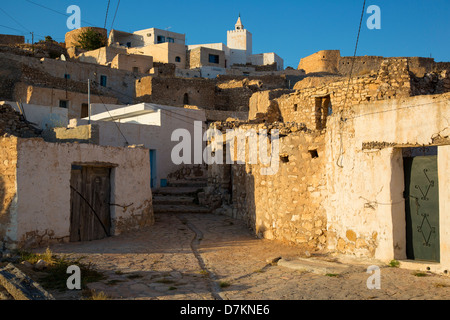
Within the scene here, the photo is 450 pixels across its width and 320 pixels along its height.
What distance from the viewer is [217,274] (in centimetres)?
646

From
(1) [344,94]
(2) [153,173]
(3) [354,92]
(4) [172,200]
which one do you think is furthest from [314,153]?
(2) [153,173]

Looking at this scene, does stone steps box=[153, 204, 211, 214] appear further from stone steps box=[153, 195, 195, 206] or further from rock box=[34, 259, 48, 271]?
rock box=[34, 259, 48, 271]

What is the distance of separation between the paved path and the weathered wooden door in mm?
476

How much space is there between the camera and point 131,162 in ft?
35.3

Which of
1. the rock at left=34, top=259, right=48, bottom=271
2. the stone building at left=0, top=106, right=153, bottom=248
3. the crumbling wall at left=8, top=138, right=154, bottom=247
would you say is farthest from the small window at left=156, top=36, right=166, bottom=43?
the rock at left=34, top=259, right=48, bottom=271

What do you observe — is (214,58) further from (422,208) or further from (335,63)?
(422,208)

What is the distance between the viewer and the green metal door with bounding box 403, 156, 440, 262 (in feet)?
20.6

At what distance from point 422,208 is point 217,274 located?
3.29m

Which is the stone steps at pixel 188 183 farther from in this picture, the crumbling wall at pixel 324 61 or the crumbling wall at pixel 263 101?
the crumbling wall at pixel 324 61

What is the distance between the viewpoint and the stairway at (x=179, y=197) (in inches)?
537

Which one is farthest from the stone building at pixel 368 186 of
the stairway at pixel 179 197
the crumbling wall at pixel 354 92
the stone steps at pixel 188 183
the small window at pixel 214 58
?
the small window at pixel 214 58

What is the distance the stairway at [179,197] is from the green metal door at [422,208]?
790 centimetres
